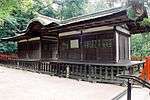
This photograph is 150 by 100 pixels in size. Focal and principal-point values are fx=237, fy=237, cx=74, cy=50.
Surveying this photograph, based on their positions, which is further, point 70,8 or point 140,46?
point 70,8

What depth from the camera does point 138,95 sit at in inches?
348

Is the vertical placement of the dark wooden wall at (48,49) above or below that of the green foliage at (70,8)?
below

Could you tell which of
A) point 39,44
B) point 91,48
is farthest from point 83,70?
point 39,44

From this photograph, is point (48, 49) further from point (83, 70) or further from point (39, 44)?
point (83, 70)

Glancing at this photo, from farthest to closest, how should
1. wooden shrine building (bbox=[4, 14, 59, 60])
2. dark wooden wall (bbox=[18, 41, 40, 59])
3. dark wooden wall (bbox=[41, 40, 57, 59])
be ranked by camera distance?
dark wooden wall (bbox=[18, 41, 40, 59])
dark wooden wall (bbox=[41, 40, 57, 59])
wooden shrine building (bbox=[4, 14, 59, 60])

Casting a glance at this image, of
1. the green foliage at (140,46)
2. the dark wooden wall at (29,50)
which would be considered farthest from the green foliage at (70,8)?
the dark wooden wall at (29,50)

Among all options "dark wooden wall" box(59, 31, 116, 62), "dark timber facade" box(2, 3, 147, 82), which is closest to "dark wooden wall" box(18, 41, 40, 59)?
"dark timber facade" box(2, 3, 147, 82)

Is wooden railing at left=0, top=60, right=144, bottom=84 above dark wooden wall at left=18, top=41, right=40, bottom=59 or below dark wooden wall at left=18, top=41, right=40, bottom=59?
below

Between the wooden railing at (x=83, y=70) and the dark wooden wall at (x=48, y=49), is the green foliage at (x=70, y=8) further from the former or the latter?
the wooden railing at (x=83, y=70)

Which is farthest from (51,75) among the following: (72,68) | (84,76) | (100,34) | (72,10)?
(72,10)

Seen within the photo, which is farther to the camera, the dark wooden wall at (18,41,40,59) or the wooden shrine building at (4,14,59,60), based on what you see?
the dark wooden wall at (18,41,40,59)

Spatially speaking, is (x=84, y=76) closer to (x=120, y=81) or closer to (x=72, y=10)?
(x=120, y=81)

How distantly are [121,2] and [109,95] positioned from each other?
214 inches

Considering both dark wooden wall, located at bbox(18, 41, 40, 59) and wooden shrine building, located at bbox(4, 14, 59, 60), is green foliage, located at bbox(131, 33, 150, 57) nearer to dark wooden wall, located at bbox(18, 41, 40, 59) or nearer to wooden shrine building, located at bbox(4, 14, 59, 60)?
wooden shrine building, located at bbox(4, 14, 59, 60)
